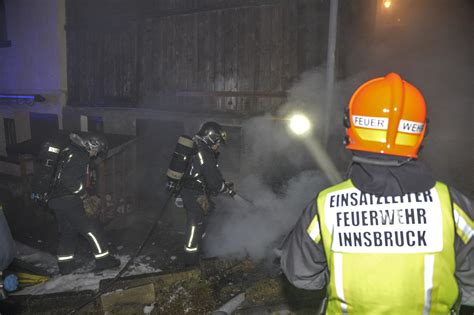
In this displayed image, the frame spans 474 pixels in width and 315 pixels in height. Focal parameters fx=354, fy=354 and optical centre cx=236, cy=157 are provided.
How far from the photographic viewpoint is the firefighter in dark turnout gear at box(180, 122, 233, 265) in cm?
530

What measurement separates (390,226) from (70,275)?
492 cm

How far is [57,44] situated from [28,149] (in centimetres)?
371

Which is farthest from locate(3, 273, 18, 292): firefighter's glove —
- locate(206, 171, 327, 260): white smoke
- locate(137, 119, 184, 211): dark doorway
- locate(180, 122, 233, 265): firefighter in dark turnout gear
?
locate(137, 119, 184, 211): dark doorway

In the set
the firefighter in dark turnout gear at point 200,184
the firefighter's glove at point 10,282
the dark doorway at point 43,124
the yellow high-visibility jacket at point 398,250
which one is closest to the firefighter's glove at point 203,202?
the firefighter in dark turnout gear at point 200,184

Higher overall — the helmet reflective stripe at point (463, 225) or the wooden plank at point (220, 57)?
the wooden plank at point (220, 57)

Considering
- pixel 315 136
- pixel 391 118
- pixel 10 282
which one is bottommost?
pixel 10 282

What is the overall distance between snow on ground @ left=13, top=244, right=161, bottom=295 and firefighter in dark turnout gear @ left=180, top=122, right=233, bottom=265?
→ 71 centimetres

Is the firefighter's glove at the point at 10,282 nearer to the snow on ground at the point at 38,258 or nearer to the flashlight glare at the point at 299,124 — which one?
the snow on ground at the point at 38,258

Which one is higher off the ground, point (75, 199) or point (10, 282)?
point (75, 199)

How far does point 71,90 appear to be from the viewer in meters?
9.97

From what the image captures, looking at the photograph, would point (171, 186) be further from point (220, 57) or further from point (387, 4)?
point (387, 4)

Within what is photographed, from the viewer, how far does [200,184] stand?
213 inches

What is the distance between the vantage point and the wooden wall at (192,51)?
21.7ft

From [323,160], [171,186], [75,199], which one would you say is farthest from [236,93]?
[75,199]
